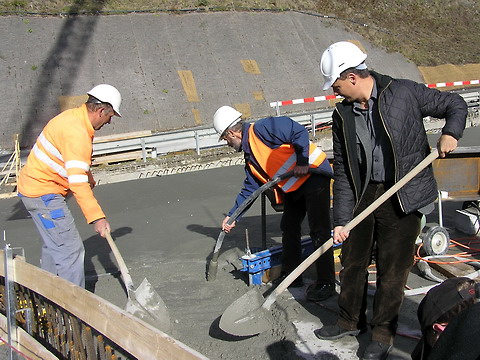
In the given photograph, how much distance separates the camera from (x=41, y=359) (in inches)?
145

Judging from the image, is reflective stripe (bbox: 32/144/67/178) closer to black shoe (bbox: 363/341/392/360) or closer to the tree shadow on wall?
black shoe (bbox: 363/341/392/360)

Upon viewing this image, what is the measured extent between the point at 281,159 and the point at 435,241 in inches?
73.9

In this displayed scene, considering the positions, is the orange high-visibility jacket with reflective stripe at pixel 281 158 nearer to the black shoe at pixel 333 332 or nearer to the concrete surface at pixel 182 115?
the concrete surface at pixel 182 115

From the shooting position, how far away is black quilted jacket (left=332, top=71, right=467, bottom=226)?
136 inches

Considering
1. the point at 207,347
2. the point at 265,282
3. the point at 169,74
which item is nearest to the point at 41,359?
the point at 207,347

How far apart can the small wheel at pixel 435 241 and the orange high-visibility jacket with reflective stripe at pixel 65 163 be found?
10.3 ft

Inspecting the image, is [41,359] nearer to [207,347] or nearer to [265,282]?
[207,347]

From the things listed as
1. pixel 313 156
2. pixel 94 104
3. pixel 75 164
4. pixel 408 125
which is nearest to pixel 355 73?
pixel 408 125

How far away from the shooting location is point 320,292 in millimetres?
4742

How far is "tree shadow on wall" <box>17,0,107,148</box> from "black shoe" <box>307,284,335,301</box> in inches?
469

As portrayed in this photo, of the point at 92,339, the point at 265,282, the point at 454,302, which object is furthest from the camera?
the point at 265,282

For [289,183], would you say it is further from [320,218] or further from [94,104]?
[94,104]

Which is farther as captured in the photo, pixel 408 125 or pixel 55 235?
pixel 55 235

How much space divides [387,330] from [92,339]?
6.27ft
